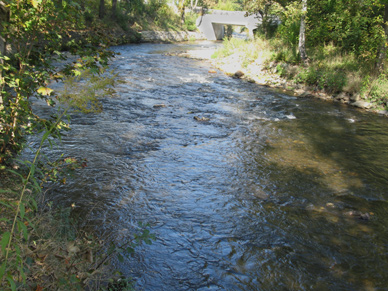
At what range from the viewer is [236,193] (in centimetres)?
596

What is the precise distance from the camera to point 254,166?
7191mm

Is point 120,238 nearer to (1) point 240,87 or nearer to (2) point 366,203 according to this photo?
(2) point 366,203

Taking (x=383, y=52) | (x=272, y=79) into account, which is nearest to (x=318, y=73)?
(x=272, y=79)

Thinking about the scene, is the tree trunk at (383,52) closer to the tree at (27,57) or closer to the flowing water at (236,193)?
the flowing water at (236,193)

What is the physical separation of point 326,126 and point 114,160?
23.1 feet

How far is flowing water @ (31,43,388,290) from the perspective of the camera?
4.09 m

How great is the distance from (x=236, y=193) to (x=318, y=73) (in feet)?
37.9

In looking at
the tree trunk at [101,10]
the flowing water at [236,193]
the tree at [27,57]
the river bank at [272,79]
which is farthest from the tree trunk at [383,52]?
the tree trunk at [101,10]

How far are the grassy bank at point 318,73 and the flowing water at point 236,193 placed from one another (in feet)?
8.09

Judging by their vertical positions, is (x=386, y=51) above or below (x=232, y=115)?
above

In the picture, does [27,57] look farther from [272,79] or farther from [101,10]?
[101,10]

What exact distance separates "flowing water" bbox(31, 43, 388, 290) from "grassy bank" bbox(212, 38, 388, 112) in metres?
2.47

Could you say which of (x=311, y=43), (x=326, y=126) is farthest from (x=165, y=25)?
(x=326, y=126)

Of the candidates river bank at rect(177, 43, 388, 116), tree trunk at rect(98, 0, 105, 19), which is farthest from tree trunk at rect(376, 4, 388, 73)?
tree trunk at rect(98, 0, 105, 19)
